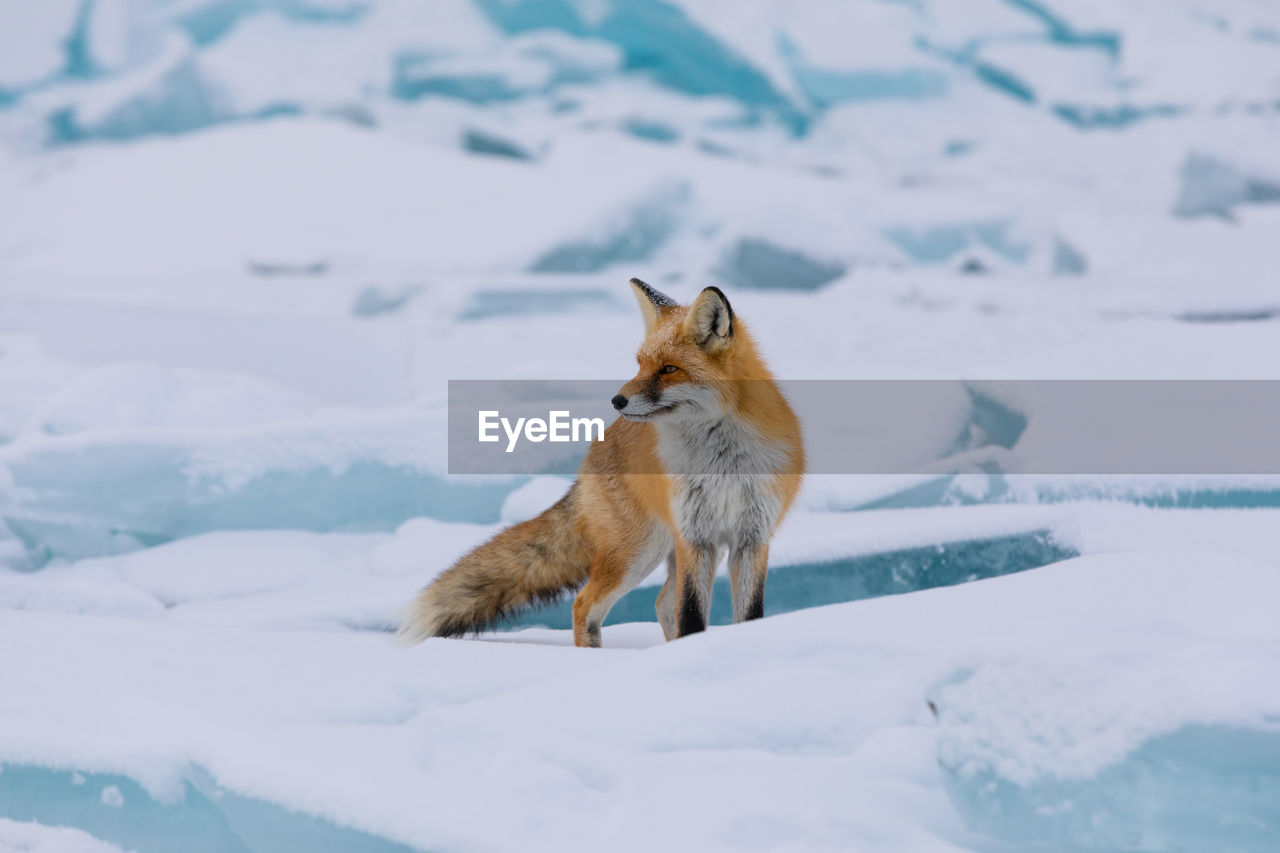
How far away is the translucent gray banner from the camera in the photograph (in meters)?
2.75

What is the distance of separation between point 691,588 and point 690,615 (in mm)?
44

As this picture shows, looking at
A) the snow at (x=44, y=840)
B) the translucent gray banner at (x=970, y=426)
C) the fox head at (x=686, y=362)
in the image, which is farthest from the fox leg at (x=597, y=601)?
the translucent gray banner at (x=970, y=426)

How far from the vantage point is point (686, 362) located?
65.9 inches

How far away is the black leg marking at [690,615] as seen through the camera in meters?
1.75

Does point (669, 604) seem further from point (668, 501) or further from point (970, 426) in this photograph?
point (970, 426)

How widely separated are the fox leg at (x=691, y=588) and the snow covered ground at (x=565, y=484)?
0.34 ft

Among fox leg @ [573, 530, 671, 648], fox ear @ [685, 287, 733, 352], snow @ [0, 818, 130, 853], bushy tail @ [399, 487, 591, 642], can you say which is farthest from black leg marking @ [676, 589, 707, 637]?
snow @ [0, 818, 130, 853]

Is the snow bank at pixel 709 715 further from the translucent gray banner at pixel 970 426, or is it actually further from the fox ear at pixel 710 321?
the translucent gray banner at pixel 970 426

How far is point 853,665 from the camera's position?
58.0 inches

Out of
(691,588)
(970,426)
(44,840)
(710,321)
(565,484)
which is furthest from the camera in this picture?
(970,426)

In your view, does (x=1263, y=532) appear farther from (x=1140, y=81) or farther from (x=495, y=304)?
(x=1140, y=81)

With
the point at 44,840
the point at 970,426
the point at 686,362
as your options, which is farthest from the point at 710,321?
the point at 970,426

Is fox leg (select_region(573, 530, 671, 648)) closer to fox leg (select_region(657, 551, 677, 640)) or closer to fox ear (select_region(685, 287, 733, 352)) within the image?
fox leg (select_region(657, 551, 677, 640))

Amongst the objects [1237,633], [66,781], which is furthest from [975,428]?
[66,781]
